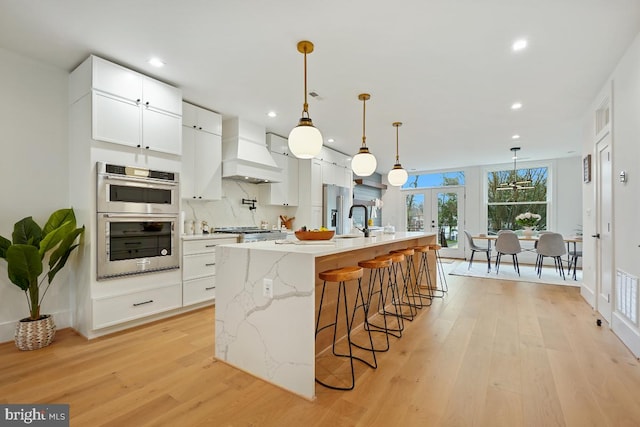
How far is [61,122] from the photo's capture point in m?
3.09

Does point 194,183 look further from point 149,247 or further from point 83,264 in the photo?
point 83,264

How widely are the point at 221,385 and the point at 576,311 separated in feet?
13.6

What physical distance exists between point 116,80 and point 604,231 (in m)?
5.29

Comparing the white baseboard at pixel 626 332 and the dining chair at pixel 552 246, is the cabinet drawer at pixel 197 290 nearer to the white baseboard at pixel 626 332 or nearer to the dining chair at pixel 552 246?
the white baseboard at pixel 626 332

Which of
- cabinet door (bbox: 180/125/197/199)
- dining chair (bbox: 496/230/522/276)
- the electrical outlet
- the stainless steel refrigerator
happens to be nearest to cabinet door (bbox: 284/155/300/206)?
the stainless steel refrigerator

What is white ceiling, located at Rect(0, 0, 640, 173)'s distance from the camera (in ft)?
7.29

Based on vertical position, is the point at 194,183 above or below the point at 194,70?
below

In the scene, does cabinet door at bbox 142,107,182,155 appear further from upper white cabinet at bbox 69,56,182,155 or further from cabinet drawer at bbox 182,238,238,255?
cabinet drawer at bbox 182,238,238,255

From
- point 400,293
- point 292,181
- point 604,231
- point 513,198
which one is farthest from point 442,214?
point 604,231

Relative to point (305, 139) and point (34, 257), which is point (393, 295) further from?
point (34, 257)

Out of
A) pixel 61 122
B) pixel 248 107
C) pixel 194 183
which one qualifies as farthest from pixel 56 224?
pixel 248 107

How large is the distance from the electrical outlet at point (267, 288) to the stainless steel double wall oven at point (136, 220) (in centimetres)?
174

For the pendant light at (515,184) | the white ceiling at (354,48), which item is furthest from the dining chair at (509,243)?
the white ceiling at (354,48)

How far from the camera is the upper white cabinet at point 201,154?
12.6 ft
